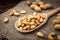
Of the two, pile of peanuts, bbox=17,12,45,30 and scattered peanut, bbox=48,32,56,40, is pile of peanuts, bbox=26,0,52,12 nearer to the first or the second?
pile of peanuts, bbox=17,12,45,30

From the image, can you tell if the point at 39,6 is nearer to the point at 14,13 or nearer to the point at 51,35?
the point at 14,13

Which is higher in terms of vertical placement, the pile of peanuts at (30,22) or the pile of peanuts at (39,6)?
the pile of peanuts at (39,6)

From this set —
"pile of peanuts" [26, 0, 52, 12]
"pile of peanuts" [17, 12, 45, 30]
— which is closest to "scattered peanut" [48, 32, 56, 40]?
"pile of peanuts" [17, 12, 45, 30]

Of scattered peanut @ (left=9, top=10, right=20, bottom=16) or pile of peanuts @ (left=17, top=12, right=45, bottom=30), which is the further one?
scattered peanut @ (left=9, top=10, right=20, bottom=16)

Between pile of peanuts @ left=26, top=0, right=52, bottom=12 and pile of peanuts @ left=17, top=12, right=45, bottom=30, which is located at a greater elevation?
pile of peanuts @ left=26, top=0, right=52, bottom=12

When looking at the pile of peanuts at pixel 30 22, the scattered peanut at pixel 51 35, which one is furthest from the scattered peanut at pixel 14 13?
the scattered peanut at pixel 51 35

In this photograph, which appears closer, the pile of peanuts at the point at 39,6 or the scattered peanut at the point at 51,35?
the scattered peanut at the point at 51,35

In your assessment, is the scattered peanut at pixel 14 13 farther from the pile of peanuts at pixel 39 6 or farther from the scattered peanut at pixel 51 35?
the scattered peanut at pixel 51 35

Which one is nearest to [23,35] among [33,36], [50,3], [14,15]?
[33,36]

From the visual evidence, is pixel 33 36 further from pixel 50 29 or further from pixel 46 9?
pixel 46 9

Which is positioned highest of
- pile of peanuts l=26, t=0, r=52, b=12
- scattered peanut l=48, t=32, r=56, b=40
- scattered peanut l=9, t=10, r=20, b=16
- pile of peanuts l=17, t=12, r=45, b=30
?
pile of peanuts l=26, t=0, r=52, b=12

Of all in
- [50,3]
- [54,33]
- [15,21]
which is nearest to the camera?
[54,33]
